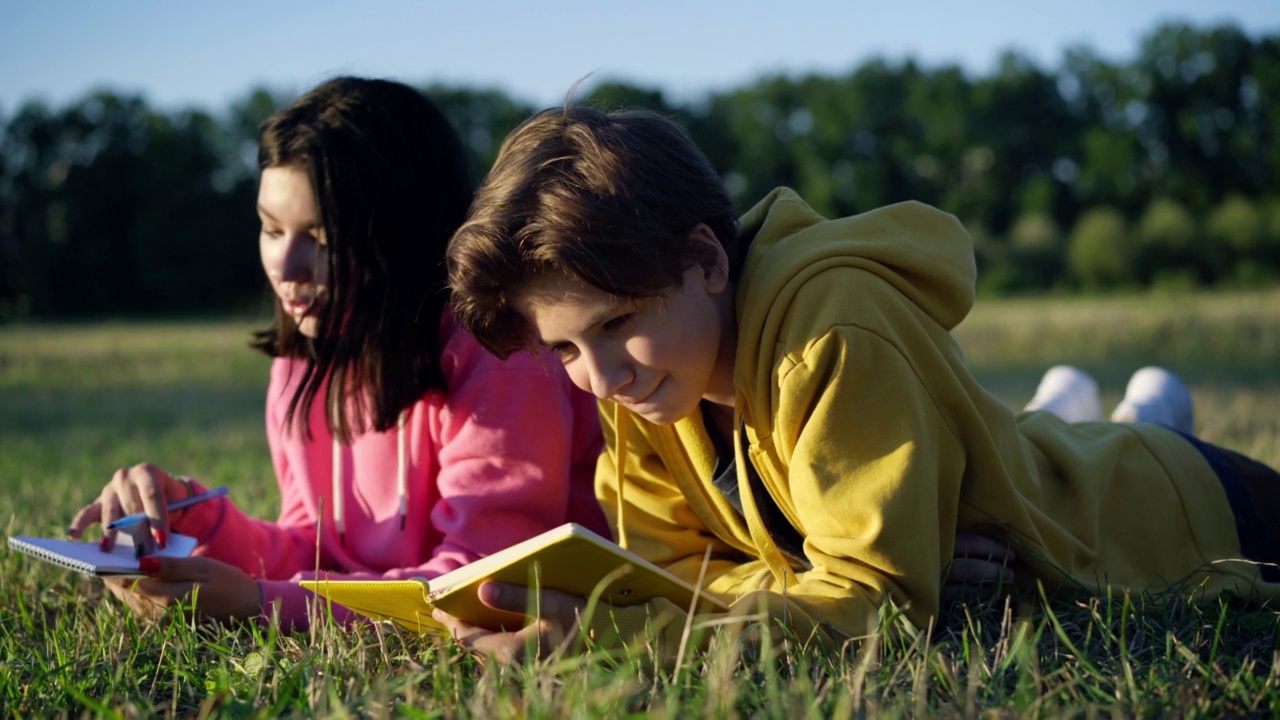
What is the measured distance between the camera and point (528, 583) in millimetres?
1894

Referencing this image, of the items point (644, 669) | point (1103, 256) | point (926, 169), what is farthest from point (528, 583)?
point (926, 169)

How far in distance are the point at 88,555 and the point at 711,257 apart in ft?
4.74

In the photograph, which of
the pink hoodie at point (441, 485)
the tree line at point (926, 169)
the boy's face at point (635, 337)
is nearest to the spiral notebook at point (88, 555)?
the pink hoodie at point (441, 485)

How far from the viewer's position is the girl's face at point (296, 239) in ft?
8.63

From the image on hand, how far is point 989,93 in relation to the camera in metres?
44.7

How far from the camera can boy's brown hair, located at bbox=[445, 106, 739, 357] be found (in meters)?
2.03

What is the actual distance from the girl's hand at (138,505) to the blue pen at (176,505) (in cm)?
2

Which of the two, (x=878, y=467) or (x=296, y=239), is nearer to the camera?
(x=878, y=467)

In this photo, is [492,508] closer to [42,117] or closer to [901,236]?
[901,236]

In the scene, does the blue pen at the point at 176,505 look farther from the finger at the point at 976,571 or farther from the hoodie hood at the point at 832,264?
the finger at the point at 976,571

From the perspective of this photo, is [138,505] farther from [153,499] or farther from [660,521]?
[660,521]

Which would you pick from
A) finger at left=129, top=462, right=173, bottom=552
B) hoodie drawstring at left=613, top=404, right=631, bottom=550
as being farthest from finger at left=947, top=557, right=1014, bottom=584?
finger at left=129, top=462, right=173, bottom=552

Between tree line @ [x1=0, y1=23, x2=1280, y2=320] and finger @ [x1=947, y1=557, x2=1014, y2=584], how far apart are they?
29358 millimetres

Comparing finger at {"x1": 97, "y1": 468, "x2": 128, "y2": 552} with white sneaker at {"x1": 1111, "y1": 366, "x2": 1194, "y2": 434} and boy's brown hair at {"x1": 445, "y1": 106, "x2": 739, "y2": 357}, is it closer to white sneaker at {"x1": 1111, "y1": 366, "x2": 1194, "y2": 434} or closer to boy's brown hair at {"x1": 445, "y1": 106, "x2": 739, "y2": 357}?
boy's brown hair at {"x1": 445, "y1": 106, "x2": 739, "y2": 357}
